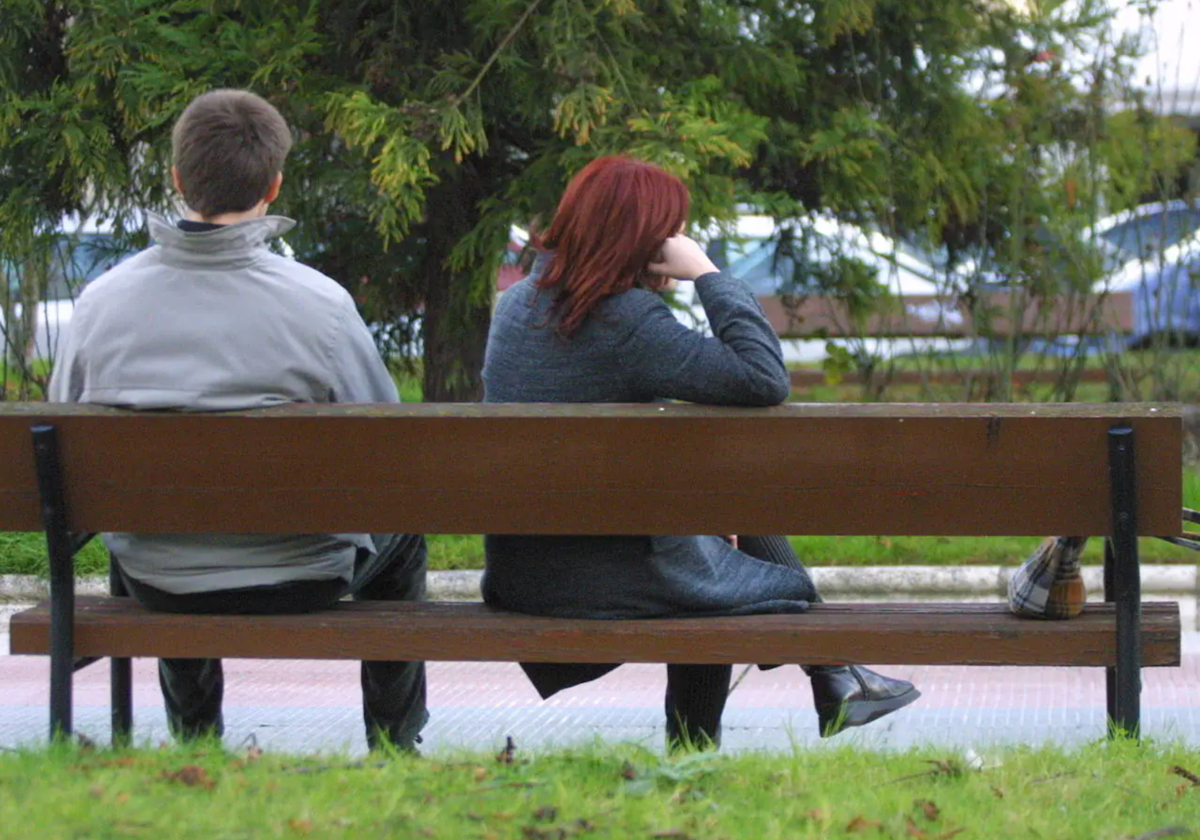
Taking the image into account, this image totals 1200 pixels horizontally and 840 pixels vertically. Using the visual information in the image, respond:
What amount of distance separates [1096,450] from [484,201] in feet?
16.1

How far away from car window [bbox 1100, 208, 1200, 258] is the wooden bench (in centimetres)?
600

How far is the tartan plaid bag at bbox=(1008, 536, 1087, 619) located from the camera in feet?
13.2

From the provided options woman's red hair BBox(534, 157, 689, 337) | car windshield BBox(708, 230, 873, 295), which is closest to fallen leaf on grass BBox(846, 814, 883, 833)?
woman's red hair BBox(534, 157, 689, 337)

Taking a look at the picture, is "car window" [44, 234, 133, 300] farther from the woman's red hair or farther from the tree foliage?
the woman's red hair

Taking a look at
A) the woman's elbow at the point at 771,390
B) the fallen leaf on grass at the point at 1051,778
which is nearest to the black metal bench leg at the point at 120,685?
the woman's elbow at the point at 771,390

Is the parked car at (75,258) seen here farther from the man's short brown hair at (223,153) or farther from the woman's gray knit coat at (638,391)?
the woman's gray knit coat at (638,391)

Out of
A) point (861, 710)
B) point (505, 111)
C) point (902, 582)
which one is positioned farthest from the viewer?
point (505, 111)

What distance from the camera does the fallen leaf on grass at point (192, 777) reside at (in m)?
3.36

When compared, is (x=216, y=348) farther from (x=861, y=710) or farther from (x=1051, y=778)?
(x=1051, y=778)

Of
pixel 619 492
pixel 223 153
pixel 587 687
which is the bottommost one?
pixel 587 687

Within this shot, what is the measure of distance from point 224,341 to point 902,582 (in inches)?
148

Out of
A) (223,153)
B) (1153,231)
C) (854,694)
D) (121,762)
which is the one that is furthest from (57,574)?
(1153,231)

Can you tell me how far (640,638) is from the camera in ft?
12.8

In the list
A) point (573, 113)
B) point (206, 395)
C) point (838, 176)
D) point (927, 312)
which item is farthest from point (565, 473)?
point (927, 312)
